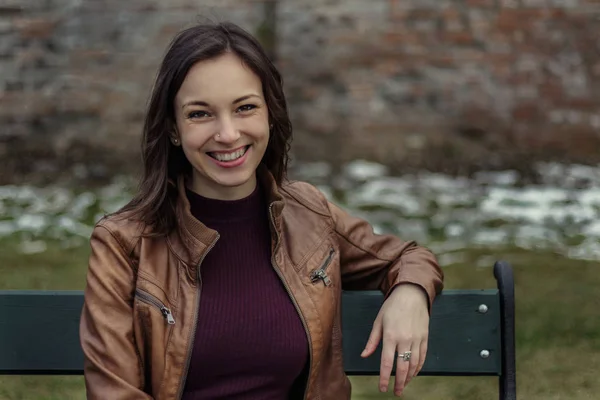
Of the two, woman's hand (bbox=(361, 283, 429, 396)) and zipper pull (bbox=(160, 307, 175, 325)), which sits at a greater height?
zipper pull (bbox=(160, 307, 175, 325))

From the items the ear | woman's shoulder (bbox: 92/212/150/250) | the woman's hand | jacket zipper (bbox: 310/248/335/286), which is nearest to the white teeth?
the ear

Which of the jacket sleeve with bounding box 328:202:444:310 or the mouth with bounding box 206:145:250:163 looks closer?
the mouth with bounding box 206:145:250:163

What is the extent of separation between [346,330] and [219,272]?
43 cm

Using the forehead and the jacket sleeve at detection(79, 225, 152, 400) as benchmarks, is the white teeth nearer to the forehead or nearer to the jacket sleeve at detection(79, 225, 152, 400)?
the forehead

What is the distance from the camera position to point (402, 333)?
251cm

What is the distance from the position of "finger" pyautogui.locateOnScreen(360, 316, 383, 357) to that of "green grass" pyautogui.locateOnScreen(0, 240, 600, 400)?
1.86m

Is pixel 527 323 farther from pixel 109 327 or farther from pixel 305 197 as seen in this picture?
pixel 109 327

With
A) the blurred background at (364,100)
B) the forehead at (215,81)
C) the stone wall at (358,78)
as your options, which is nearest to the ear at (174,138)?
the forehead at (215,81)

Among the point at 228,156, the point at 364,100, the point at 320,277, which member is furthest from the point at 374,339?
the point at 364,100

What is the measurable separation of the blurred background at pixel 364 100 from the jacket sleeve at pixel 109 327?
13.0 ft

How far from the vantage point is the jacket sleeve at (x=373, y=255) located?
8.86 ft

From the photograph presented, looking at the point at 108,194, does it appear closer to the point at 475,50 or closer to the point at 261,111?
the point at 475,50

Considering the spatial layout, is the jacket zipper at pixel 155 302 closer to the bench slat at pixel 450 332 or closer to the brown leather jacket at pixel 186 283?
the brown leather jacket at pixel 186 283

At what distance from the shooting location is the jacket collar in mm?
2510
